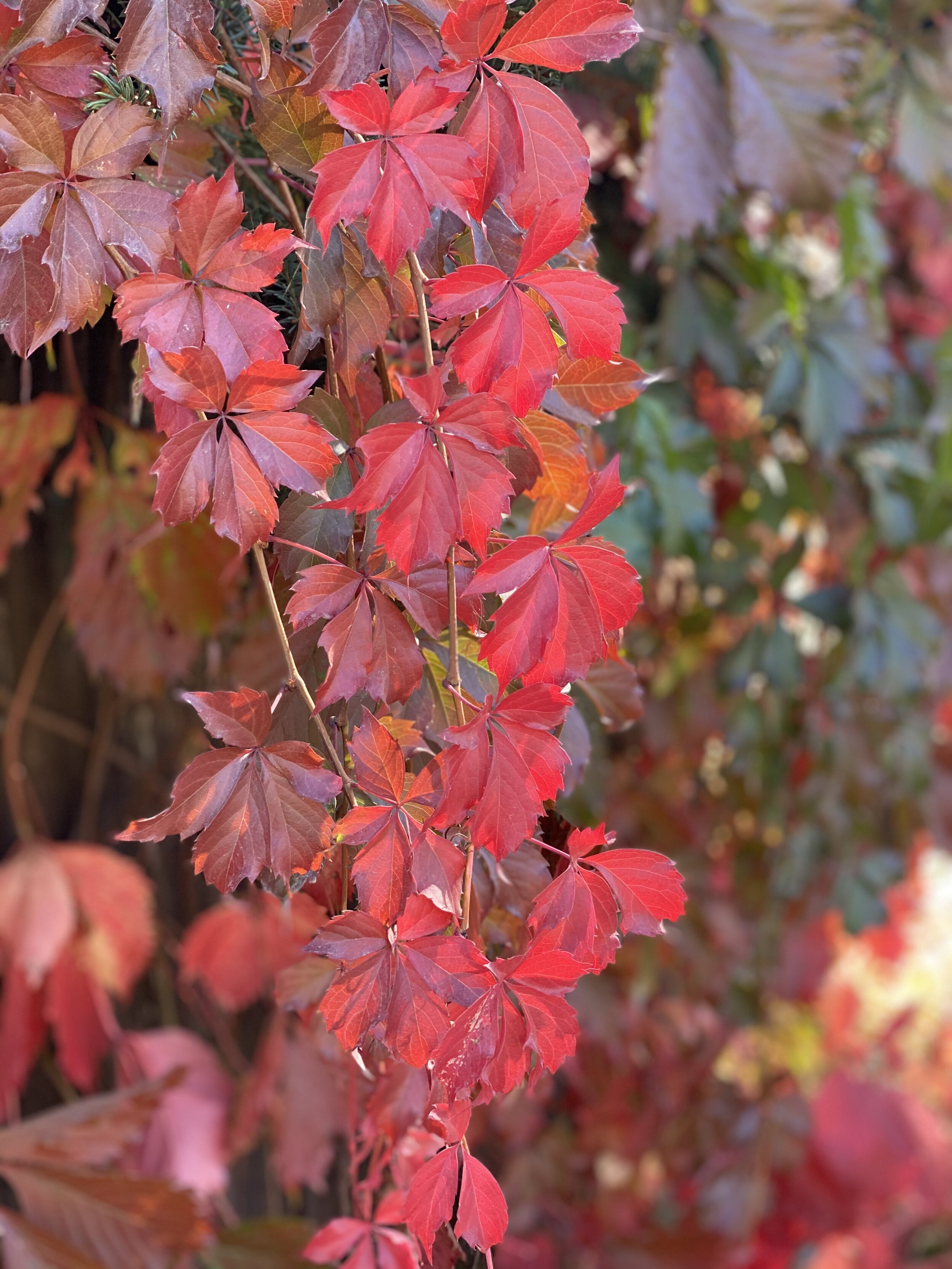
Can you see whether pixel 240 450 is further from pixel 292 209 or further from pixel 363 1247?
pixel 363 1247

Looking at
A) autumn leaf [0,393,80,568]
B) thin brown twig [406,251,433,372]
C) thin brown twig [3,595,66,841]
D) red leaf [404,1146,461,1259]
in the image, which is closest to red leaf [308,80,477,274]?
thin brown twig [406,251,433,372]

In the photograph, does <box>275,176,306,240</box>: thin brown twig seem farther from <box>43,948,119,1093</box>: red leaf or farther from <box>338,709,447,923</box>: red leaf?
<box>43,948,119,1093</box>: red leaf

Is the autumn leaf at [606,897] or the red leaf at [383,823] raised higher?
the red leaf at [383,823]

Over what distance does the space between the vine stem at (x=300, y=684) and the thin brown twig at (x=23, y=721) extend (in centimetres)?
55

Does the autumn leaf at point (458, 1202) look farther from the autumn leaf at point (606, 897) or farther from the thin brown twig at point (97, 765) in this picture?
the thin brown twig at point (97, 765)

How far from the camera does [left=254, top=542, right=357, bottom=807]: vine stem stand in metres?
0.28

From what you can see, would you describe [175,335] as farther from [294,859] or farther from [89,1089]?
[89,1089]

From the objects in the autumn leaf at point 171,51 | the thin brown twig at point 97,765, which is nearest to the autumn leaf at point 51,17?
the autumn leaf at point 171,51

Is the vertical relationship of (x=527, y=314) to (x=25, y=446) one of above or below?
above

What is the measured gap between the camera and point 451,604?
29 centimetres

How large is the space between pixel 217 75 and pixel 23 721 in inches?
25.6

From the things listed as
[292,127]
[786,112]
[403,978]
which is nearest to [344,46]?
[292,127]

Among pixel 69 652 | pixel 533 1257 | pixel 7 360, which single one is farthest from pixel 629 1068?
pixel 7 360

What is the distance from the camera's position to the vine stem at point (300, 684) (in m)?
0.28
